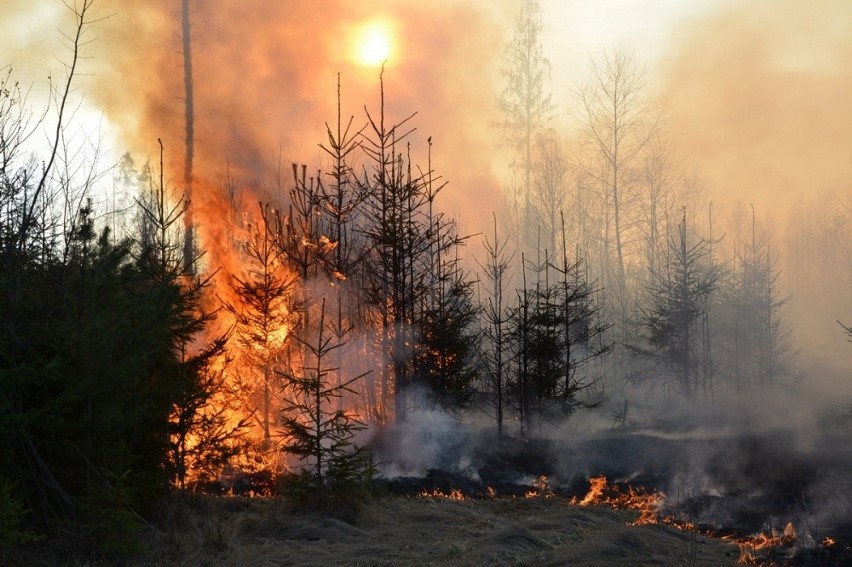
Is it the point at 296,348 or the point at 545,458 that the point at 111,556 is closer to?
the point at 296,348

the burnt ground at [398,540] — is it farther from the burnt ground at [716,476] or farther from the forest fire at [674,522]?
the burnt ground at [716,476]

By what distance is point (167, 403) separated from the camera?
32.7 feet

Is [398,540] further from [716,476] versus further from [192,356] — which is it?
[716,476]

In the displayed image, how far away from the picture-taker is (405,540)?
33.3 feet

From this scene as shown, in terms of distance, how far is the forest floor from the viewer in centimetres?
877

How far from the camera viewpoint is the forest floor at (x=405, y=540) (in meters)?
8.77

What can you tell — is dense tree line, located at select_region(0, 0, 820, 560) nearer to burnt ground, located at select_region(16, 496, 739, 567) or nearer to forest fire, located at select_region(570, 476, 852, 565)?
burnt ground, located at select_region(16, 496, 739, 567)

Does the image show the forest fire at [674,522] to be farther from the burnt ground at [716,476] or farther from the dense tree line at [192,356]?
the dense tree line at [192,356]

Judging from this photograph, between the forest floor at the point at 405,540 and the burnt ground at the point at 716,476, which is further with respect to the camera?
the burnt ground at the point at 716,476

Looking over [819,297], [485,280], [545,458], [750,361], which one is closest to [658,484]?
[545,458]

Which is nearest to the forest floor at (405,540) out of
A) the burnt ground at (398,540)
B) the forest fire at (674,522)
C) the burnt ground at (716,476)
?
the burnt ground at (398,540)

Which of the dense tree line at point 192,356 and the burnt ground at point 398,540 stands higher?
the dense tree line at point 192,356

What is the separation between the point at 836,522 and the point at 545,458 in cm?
764

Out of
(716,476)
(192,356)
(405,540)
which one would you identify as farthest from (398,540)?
(716,476)
